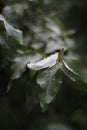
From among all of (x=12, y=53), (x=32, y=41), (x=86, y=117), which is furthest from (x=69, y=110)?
(x=12, y=53)

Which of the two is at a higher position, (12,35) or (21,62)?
(12,35)

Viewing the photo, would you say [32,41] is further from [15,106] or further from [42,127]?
[42,127]

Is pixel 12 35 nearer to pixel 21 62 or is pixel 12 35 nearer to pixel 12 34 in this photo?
pixel 12 34

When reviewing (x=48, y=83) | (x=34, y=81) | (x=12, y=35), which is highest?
(x=12, y=35)

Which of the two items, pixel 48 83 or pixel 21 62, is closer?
pixel 48 83

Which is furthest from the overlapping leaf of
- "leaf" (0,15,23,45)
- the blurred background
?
the blurred background

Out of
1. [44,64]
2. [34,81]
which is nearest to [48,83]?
[44,64]

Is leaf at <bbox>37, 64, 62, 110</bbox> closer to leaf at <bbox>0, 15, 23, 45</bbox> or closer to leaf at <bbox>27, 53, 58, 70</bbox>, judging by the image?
leaf at <bbox>27, 53, 58, 70</bbox>
